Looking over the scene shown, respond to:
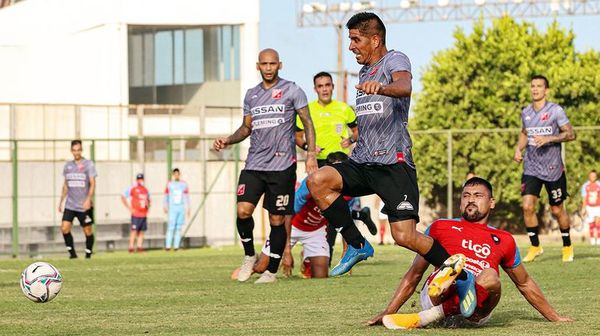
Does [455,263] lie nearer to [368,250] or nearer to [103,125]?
[368,250]

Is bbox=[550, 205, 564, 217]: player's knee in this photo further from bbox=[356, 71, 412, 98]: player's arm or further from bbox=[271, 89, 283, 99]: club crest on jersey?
bbox=[356, 71, 412, 98]: player's arm

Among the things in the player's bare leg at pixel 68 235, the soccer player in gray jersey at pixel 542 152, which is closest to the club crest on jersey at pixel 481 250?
the soccer player in gray jersey at pixel 542 152

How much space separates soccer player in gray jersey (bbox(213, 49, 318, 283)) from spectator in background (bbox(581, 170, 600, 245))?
1702 cm

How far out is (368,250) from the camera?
10.1 m

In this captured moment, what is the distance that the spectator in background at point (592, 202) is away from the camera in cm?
3005

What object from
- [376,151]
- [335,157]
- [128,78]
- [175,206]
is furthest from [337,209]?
[128,78]

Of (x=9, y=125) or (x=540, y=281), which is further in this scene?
(x=9, y=125)

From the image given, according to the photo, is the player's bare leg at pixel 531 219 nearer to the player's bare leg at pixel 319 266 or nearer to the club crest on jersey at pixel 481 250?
the player's bare leg at pixel 319 266

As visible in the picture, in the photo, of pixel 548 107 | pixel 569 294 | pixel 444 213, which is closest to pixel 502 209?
pixel 444 213

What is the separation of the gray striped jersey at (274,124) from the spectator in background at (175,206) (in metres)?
16.4

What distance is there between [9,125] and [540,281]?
26.9 meters

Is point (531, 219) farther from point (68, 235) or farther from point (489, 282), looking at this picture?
point (68, 235)

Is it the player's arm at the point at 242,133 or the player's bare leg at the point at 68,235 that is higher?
the player's arm at the point at 242,133

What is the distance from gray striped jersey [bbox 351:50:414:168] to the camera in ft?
32.0
